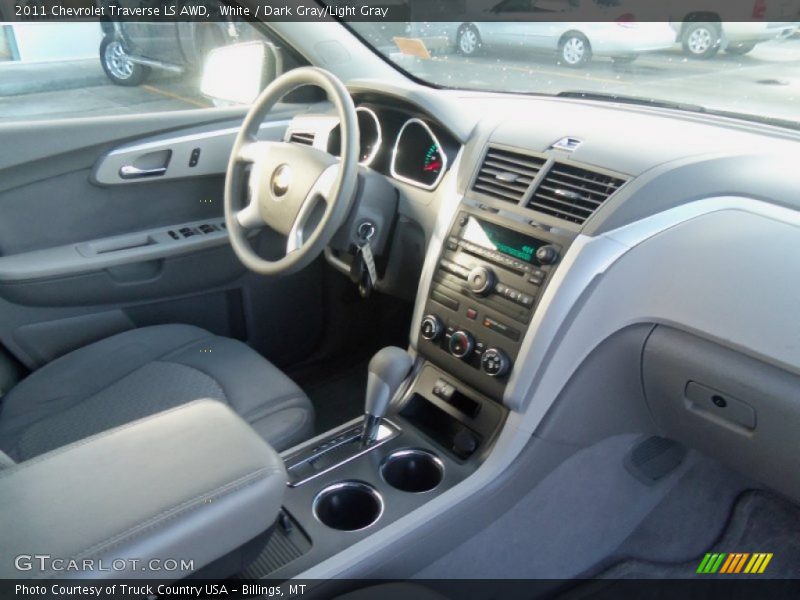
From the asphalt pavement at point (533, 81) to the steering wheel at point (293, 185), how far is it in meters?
0.51

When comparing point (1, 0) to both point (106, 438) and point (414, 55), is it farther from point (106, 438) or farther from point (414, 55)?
point (106, 438)

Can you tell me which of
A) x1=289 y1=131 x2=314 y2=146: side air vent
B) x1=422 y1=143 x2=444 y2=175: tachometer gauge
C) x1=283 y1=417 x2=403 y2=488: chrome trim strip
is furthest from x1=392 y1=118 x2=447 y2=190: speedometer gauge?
x1=283 y1=417 x2=403 y2=488: chrome trim strip

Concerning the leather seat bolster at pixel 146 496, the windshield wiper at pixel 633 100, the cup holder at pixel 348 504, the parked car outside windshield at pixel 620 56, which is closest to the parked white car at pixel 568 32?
the parked car outside windshield at pixel 620 56

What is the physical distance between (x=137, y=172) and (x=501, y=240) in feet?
3.75

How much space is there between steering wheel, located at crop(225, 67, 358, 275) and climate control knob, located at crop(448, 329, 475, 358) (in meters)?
0.37

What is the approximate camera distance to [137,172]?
2.08 m

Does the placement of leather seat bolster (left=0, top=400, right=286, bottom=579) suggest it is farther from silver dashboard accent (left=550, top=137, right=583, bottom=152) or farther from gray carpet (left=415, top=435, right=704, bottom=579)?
silver dashboard accent (left=550, top=137, right=583, bottom=152)

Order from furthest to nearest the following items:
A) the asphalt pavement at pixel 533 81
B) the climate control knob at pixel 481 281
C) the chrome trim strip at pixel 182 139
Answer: the chrome trim strip at pixel 182 139 → the asphalt pavement at pixel 533 81 → the climate control knob at pixel 481 281

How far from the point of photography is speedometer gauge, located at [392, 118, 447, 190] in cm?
189

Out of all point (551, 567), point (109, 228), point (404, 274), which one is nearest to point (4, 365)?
point (109, 228)

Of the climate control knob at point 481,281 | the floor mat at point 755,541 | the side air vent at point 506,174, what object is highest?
the side air vent at point 506,174

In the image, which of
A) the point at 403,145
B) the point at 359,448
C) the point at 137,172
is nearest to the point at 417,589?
the point at 359,448

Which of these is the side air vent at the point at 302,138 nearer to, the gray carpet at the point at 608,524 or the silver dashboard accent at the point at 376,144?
the silver dashboard accent at the point at 376,144

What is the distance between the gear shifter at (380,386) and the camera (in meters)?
1.59
